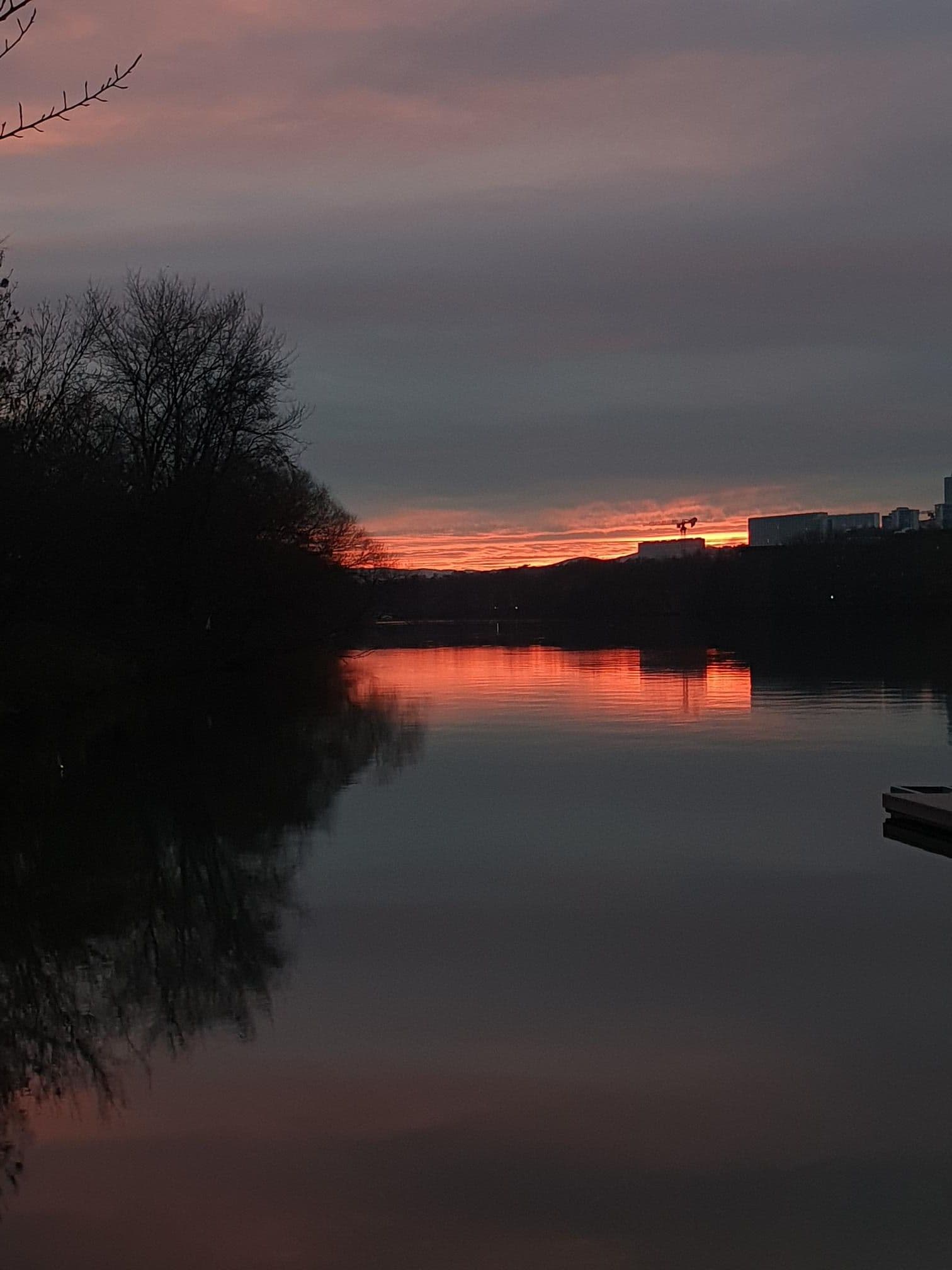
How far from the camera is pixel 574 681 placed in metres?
38.0

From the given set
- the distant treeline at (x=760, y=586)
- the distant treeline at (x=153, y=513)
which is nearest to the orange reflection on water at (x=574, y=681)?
the distant treeline at (x=153, y=513)

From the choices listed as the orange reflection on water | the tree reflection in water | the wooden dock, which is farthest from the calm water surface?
the orange reflection on water

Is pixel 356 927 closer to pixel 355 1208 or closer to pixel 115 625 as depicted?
pixel 355 1208

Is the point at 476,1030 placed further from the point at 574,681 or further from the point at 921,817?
the point at 574,681

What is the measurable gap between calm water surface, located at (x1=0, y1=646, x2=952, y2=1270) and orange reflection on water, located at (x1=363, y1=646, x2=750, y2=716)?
41.5 ft

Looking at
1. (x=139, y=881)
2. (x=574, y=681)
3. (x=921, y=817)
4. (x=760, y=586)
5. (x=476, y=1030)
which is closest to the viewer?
(x=476, y=1030)

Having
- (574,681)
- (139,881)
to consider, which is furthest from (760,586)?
(139,881)

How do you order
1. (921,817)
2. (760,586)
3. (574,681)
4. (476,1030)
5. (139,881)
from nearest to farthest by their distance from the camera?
1. (476,1030)
2. (139,881)
3. (921,817)
4. (574,681)
5. (760,586)

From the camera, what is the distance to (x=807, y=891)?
1080 cm

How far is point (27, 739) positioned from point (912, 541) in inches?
5236

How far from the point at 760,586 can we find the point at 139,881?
414 feet

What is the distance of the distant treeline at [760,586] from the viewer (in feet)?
414

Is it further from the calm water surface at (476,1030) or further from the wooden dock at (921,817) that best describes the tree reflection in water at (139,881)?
the wooden dock at (921,817)

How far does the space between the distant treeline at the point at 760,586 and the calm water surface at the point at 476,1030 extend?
9105cm
